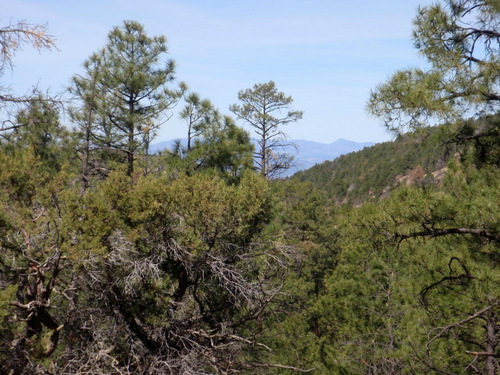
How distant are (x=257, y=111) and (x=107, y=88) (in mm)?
7578

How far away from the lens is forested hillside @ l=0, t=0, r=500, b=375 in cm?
512

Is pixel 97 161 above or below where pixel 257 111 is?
below

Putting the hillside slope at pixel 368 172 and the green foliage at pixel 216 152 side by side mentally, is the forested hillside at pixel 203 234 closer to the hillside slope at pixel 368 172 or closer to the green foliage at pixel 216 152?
the green foliage at pixel 216 152

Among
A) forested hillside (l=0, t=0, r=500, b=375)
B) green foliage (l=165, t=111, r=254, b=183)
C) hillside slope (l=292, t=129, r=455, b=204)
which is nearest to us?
forested hillside (l=0, t=0, r=500, b=375)

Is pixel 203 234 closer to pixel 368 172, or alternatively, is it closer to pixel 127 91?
pixel 127 91

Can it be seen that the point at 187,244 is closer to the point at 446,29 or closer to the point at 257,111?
the point at 446,29

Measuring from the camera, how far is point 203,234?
757 centimetres

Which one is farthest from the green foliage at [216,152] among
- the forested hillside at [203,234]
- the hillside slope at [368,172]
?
the hillside slope at [368,172]

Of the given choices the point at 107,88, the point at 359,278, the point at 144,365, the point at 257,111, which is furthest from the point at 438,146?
the point at 257,111

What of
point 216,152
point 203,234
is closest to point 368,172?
point 216,152

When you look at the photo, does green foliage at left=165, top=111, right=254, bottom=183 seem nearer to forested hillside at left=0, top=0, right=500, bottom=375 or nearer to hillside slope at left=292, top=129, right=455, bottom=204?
forested hillside at left=0, top=0, right=500, bottom=375

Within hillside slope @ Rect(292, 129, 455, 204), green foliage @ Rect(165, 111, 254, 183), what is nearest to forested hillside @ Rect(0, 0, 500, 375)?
green foliage @ Rect(165, 111, 254, 183)

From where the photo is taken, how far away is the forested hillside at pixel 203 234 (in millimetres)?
5121

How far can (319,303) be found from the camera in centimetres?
1460
